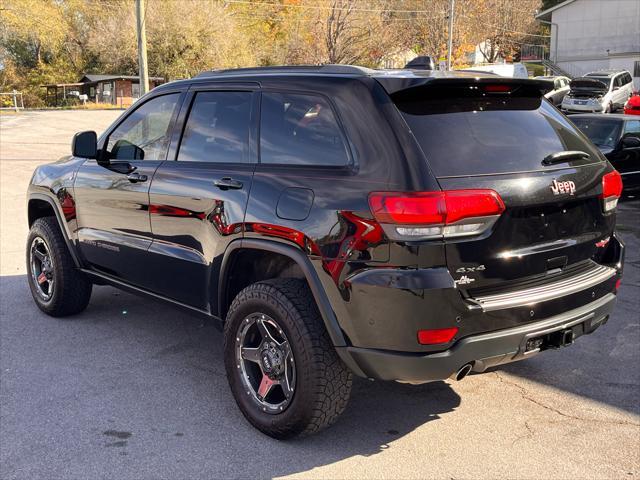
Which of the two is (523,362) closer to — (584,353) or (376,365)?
(584,353)

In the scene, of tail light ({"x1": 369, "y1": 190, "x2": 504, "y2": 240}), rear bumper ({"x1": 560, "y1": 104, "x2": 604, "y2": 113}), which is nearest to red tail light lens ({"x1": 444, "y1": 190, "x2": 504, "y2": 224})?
tail light ({"x1": 369, "y1": 190, "x2": 504, "y2": 240})

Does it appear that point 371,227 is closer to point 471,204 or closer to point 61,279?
point 471,204

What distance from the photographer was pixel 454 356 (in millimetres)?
3074

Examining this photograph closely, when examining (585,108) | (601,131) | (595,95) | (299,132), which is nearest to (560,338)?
(299,132)

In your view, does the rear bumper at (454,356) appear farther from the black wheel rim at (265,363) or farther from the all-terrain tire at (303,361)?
the black wheel rim at (265,363)

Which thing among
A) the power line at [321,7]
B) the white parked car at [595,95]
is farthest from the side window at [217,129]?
the power line at [321,7]

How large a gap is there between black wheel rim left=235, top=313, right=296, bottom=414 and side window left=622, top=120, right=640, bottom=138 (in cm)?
962

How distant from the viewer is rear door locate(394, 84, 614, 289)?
3100 mm

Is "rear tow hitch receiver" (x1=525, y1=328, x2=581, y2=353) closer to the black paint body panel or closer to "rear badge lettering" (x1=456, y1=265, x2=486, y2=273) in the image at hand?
the black paint body panel

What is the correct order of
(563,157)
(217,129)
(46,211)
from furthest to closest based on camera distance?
(46,211) < (217,129) < (563,157)

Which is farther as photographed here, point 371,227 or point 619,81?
point 619,81

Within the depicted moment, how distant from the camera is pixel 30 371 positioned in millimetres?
4504

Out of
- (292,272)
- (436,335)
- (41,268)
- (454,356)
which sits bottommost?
(41,268)

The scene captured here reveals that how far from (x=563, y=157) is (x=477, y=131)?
517 millimetres
